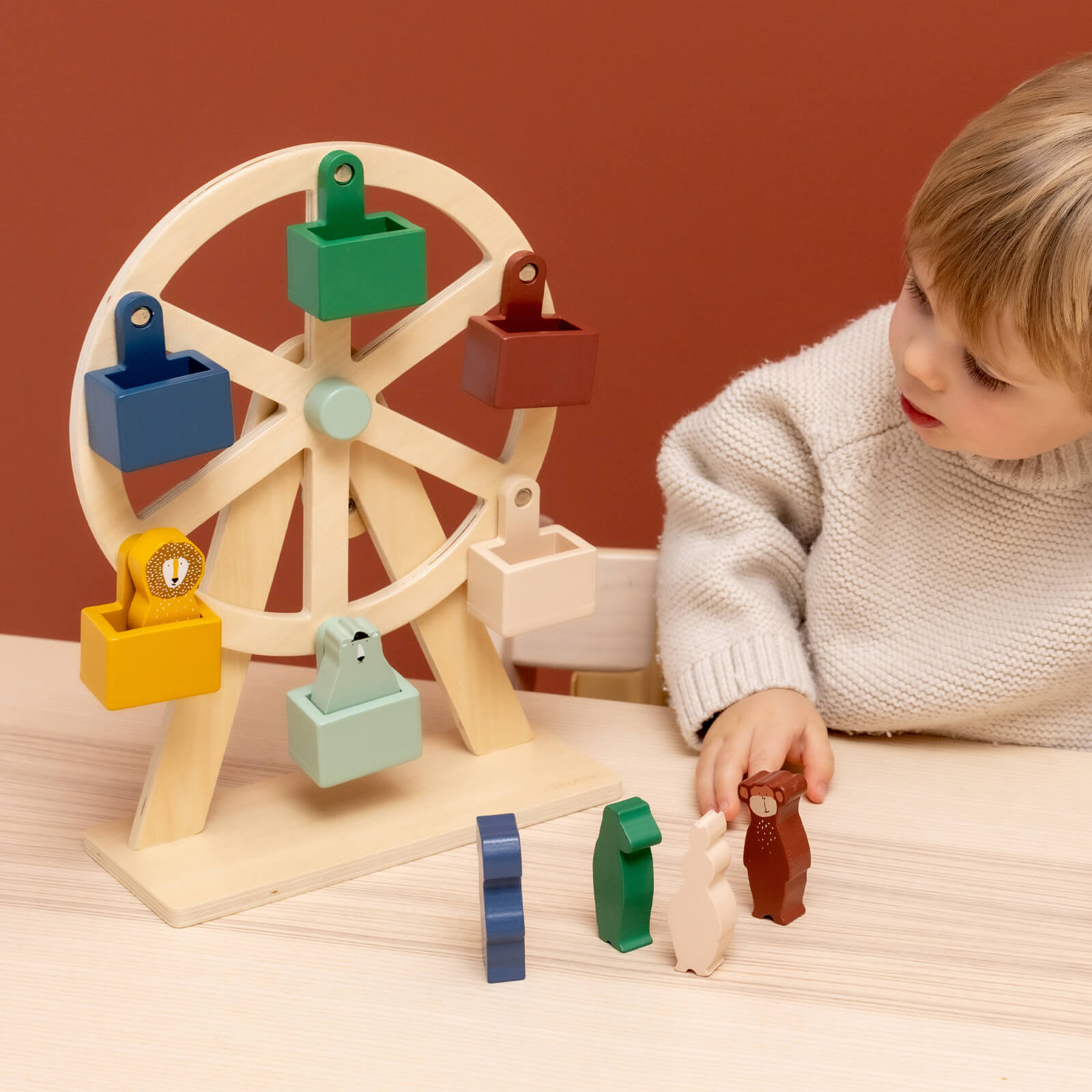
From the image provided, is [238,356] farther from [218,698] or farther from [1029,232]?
[1029,232]

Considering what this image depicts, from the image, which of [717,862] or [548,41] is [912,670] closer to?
[717,862]

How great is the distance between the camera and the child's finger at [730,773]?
0.67 meters

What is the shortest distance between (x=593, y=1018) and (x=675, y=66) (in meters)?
0.86

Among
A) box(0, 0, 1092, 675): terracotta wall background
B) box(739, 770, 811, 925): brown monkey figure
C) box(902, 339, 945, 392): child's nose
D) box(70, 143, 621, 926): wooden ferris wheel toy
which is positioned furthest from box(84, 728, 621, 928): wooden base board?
box(0, 0, 1092, 675): terracotta wall background

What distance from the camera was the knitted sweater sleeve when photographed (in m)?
0.76

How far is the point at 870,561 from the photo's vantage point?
782 millimetres

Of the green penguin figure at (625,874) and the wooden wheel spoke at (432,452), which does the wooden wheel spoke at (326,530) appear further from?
the green penguin figure at (625,874)

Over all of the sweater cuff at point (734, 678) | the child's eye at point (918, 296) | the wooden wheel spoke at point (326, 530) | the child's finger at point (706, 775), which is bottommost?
the child's finger at point (706, 775)

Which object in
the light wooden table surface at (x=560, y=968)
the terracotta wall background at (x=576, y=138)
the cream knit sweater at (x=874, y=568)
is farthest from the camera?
the terracotta wall background at (x=576, y=138)

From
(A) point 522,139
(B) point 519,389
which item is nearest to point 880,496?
(B) point 519,389

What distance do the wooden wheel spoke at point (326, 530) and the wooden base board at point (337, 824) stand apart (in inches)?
3.7

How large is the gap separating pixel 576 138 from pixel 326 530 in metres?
0.69

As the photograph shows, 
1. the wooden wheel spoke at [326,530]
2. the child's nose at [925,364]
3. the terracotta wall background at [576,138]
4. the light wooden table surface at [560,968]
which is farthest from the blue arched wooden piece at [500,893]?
the terracotta wall background at [576,138]

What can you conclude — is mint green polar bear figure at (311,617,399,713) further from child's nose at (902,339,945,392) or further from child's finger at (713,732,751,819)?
child's nose at (902,339,945,392)
